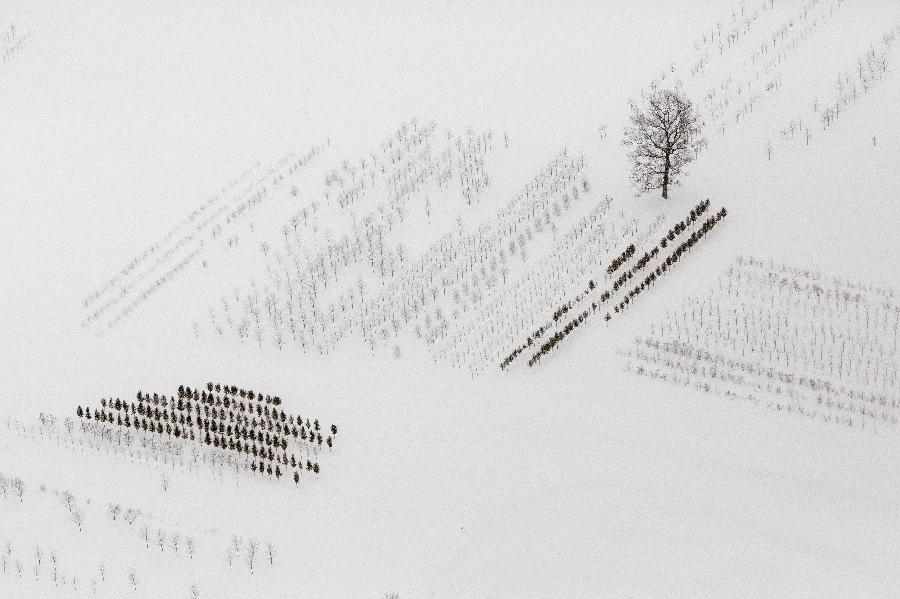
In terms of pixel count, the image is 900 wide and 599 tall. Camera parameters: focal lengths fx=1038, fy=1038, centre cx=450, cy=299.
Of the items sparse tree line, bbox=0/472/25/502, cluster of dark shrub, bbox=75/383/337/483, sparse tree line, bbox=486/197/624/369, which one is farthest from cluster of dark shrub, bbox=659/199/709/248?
sparse tree line, bbox=0/472/25/502

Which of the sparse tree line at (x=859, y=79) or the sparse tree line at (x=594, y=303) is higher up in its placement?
the sparse tree line at (x=859, y=79)

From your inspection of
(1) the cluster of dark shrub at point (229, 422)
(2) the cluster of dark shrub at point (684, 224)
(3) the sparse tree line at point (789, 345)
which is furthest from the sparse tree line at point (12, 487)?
(2) the cluster of dark shrub at point (684, 224)

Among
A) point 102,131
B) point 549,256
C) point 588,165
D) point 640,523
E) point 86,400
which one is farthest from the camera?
point 102,131

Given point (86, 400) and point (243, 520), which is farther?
point (86, 400)

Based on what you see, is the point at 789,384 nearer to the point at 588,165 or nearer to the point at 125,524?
the point at 588,165

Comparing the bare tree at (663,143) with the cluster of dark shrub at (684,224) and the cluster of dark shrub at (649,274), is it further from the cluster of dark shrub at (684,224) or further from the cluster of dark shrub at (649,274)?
the cluster of dark shrub at (649,274)

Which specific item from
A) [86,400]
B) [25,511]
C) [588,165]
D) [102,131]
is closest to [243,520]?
[25,511]

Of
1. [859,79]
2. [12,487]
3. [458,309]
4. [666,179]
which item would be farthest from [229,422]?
[859,79]

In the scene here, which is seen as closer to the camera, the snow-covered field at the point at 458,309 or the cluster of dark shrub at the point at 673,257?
the snow-covered field at the point at 458,309
